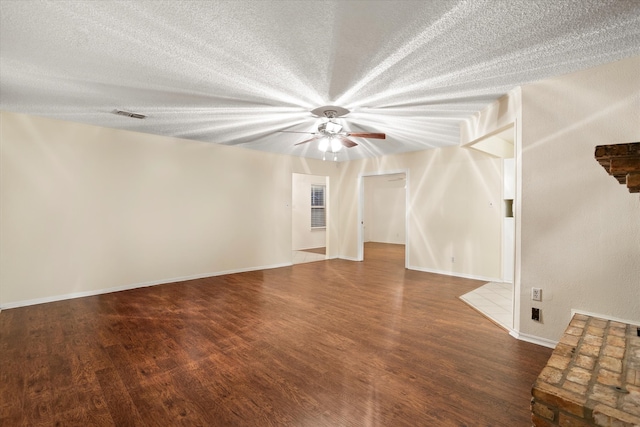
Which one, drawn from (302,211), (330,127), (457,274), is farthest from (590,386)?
(302,211)

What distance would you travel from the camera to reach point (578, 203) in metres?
2.50

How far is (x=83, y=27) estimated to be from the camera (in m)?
1.90

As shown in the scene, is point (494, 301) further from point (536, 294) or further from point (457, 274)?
point (457, 274)

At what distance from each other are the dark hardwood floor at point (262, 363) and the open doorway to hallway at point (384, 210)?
20.8 feet

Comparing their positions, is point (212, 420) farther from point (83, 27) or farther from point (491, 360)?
point (83, 27)

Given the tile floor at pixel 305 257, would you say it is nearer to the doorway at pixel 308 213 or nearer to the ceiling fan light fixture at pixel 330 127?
the doorway at pixel 308 213

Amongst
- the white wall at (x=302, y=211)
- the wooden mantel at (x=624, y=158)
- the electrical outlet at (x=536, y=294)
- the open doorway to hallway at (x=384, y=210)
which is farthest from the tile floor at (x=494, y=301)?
the open doorway to hallway at (x=384, y=210)

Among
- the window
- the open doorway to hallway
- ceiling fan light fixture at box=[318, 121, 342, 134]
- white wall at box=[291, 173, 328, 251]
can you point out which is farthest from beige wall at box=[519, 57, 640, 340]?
the open doorway to hallway

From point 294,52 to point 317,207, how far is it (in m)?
7.02

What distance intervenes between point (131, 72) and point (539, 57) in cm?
332

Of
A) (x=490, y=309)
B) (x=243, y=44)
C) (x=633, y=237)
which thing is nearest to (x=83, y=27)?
(x=243, y=44)

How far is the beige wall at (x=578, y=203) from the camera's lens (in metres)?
2.29

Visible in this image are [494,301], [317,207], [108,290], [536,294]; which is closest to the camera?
[536,294]

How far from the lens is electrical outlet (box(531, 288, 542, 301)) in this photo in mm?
2688
